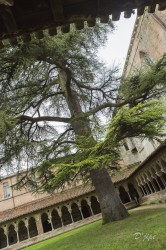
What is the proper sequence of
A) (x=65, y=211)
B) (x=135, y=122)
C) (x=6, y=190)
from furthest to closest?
1. (x=6, y=190)
2. (x=65, y=211)
3. (x=135, y=122)

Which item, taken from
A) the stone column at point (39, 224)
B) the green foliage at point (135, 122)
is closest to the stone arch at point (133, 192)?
the stone column at point (39, 224)

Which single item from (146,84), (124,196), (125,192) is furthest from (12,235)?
(146,84)

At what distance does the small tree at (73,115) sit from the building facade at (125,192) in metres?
3.13

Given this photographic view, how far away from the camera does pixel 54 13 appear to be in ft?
7.19

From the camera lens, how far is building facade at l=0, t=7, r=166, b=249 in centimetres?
1340

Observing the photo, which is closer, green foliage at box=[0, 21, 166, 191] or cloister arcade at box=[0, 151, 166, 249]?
green foliage at box=[0, 21, 166, 191]

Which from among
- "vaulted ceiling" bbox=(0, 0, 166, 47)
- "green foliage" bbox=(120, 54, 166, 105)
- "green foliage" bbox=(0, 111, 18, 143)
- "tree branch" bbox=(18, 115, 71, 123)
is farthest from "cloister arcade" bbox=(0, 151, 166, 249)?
"vaulted ceiling" bbox=(0, 0, 166, 47)

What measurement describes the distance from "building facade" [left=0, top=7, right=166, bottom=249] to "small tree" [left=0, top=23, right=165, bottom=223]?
313cm

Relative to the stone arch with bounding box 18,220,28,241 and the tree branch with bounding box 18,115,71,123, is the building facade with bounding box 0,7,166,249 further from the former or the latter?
the tree branch with bounding box 18,115,71,123

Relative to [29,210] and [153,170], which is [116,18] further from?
[29,210]

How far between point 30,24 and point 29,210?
20.9 meters

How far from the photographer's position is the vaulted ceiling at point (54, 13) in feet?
6.98

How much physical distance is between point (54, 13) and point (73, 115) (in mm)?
8403

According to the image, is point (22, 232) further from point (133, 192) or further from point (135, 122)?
point (135, 122)
